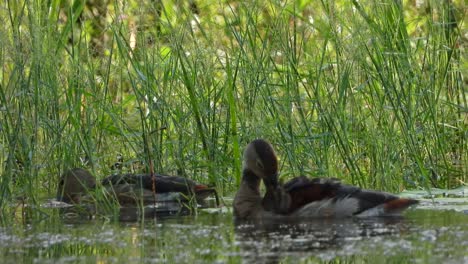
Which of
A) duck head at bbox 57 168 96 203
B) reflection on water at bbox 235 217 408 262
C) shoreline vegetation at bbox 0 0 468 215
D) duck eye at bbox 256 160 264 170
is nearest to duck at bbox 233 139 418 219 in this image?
duck eye at bbox 256 160 264 170

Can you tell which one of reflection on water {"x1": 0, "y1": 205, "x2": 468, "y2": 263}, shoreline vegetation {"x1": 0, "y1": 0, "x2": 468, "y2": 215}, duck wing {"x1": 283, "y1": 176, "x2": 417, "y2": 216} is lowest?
reflection on water {"x1": 0, "y1": 205, "x2": 468, "y2": 263}

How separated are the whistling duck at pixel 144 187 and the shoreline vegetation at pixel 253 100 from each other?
0.13m

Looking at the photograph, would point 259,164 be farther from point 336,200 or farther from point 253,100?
point 253,100

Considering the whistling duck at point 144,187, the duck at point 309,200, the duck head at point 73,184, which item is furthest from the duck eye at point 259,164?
the duck head at point 73,184

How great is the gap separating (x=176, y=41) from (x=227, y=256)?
118 inches

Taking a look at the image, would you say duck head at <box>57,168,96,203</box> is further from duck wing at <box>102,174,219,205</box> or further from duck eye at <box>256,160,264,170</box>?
duck eye at <box>256,160,264,170</box>

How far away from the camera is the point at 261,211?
732 cm

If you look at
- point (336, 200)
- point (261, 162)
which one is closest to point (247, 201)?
point (261, 162)

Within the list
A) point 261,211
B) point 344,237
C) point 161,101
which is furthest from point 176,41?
point 344,237

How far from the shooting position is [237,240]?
614cm

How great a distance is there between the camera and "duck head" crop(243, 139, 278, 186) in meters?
7.51

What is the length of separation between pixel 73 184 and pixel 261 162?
137cm

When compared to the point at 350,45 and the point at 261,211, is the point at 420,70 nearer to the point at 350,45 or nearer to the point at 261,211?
the point at 350,45

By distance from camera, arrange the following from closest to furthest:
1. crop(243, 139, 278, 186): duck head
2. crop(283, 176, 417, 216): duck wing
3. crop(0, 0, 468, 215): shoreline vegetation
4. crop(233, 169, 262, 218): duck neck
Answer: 1. crop(283, 176, 417, 216): duck wing
2. crop(233, 169, 262, 218): duck neck
3. crop(243, 139, 278, 186): duck head
4. crop(0, 0, 468, 215): shoreline vegetation
